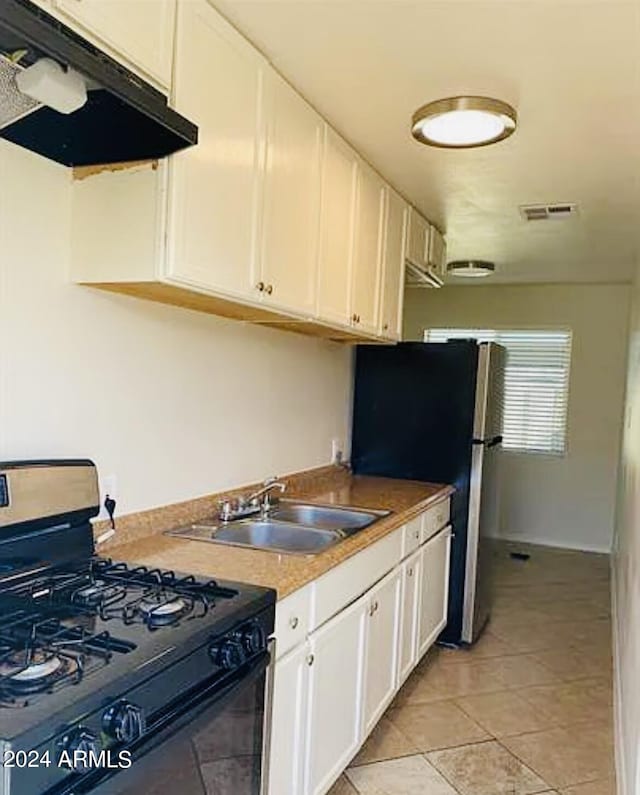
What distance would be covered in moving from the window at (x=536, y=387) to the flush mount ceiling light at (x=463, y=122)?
364 cm

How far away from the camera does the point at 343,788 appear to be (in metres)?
2.35

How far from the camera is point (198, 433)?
8.02 ft

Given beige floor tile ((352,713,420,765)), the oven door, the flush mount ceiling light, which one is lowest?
beige floor tile ((352,713,420,765))

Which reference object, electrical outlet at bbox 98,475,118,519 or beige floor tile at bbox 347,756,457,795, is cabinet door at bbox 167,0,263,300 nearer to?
electrical outlet at bbox 98,475,118,519

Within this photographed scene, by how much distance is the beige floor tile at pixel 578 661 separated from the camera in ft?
11.3

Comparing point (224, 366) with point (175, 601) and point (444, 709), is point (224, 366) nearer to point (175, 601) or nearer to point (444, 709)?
point (175, 601)

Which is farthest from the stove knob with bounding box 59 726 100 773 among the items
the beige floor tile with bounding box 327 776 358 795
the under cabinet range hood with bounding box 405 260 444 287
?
the under cabinet range hood with bounding box 405 260 444 287

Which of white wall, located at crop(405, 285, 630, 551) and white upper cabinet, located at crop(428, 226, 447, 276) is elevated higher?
white upper cabinet, located at crop(428, 226, 447, 276)

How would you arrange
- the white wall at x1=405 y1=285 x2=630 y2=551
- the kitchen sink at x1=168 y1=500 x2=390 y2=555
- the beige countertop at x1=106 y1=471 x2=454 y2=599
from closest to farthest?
the beige countertop at x1=106 y1=471 x2=454 y2=599 → the kitchen sink at x1=168 y1=500 x2=390 y2=555 → the white wall at x1=405 y1=285 x2=630 y2=551

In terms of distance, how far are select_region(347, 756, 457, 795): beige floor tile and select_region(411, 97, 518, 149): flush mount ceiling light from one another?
224cm

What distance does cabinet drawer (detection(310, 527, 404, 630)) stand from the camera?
198cm

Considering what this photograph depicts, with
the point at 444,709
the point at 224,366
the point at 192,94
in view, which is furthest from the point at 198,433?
the point at 444,709

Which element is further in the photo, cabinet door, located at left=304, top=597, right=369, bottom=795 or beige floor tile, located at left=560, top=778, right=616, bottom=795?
beige floor tile, located at left=560, top=778, right=616, bottom=795

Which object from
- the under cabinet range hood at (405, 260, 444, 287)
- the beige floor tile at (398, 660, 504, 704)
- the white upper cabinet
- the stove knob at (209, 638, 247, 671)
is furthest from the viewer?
the white upper cabinet
